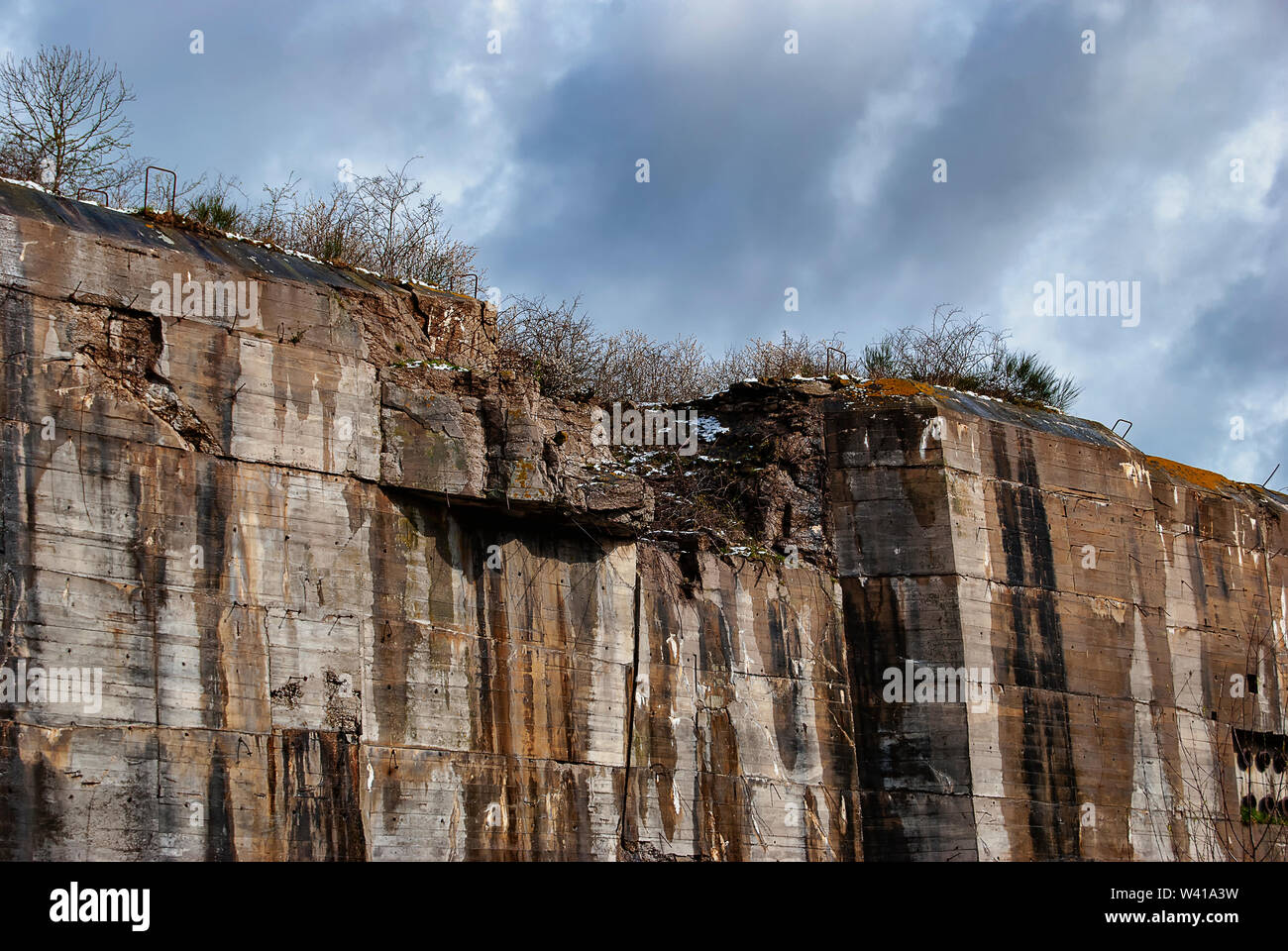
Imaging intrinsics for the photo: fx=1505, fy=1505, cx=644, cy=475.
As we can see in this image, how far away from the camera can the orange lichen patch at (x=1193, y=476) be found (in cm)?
1628

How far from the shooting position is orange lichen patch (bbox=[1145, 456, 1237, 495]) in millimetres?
16281

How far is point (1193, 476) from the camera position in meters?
16.6

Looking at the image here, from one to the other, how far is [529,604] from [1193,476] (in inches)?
332

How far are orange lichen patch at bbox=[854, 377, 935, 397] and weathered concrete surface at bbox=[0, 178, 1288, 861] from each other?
6.6 inches

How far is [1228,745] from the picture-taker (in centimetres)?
1545

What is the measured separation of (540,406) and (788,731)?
11.8 feet

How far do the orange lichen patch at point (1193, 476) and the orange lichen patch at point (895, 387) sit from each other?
302 centimetres
